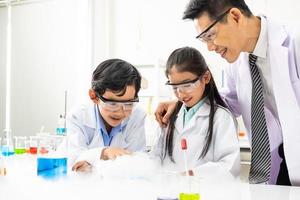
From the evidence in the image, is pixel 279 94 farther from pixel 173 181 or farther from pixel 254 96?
pixel 173 181

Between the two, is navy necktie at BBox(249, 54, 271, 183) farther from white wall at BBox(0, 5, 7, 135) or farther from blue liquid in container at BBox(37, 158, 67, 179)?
A: white wall at BBox(0, 5, 7, 135)

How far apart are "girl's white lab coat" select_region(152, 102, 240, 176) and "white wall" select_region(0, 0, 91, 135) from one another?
2.07m

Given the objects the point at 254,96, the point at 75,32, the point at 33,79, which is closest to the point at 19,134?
the point at 33,79

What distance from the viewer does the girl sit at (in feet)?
4.80

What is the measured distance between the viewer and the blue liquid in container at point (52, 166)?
1318 millimetres

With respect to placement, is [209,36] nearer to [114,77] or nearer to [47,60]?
[114,77]

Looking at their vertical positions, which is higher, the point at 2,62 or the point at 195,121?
the point at 2,62

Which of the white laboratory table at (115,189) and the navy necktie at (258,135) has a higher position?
the navy necktie at (258,135)

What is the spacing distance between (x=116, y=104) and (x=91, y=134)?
0.27 meters

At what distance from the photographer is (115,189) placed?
3.35ft

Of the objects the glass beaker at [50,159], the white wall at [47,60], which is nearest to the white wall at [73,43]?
the white wall at [47,60]

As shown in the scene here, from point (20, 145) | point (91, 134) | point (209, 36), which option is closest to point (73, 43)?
point (20, 145)

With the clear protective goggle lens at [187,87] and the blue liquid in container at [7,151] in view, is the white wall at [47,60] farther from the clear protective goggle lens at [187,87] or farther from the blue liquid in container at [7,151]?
the clear protective goggle lens at [187,87]

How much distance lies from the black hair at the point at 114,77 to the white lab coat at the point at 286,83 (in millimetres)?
480
